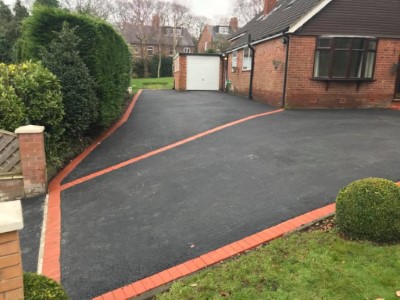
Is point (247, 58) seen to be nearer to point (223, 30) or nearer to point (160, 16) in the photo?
point (160, 16)

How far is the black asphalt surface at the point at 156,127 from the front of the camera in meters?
8.17

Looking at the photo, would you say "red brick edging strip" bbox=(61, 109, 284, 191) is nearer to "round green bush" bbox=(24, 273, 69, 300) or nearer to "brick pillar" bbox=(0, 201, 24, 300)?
"round green bush" bbox=(24, 273, 69, 300)

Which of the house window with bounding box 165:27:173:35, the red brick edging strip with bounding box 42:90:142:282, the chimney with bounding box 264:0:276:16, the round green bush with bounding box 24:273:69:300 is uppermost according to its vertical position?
the house window with bounding box 165:27:173:35

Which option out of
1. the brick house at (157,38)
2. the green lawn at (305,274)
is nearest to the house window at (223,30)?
the brick house at (157,38)

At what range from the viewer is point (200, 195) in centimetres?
573

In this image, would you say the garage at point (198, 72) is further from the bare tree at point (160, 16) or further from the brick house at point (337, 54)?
the bare tree at point (160, 16)

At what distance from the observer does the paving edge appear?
11.4 feet

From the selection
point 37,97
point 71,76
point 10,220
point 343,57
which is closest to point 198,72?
point 343,57

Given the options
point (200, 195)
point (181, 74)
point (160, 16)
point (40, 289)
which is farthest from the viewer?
point (160, 16)

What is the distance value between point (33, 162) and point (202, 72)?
69.0 ft

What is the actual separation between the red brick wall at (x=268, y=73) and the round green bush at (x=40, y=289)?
42.7 ft

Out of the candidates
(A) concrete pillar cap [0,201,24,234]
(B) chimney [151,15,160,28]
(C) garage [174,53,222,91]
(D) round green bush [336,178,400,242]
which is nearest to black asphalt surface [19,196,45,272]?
(A) concrete pillar cap [0,201,24,234]

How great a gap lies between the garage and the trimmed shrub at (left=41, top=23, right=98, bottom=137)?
1744cm

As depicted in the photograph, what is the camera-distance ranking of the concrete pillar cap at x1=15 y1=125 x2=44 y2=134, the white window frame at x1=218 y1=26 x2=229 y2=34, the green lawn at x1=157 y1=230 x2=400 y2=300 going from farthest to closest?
the white window frame at x1=218 y1=26 x2=229 y2=34
the concrete pillar cap at x1=15 y1=125 x2=44 y2=134
the green lawn at x1=157 y1=230 x2=400 y2=300
